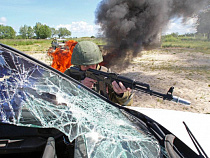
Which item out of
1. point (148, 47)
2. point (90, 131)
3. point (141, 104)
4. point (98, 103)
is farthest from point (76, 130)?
point (148, 47)

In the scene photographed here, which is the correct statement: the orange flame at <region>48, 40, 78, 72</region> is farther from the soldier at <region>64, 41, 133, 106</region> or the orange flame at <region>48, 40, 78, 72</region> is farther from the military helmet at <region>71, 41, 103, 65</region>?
the military helmet at <region>71, 41, 103, 65</region>

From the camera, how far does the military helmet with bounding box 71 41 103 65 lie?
8.01 feet

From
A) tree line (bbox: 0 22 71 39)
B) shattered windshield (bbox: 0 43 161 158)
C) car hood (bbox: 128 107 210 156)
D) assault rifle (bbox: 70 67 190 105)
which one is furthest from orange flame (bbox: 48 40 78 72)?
tree line (bbox: 0 22 71 39)

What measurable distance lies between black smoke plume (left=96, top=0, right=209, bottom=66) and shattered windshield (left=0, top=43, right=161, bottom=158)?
5.71 metres

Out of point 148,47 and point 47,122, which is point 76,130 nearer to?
point 47,122

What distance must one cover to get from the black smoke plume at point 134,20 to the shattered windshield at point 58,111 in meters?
5.71

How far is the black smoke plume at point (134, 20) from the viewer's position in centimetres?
651

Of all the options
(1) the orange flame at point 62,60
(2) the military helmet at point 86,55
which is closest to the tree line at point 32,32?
(1) the orange flame at point 62,60

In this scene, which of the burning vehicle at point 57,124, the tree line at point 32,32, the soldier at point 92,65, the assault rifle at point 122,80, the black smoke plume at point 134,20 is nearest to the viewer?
the burning vehicle at point 57,124

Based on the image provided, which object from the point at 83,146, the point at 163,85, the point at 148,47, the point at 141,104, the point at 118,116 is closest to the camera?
the point at 83,146

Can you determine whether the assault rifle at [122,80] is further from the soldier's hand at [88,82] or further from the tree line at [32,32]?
the tree line at [32,32]

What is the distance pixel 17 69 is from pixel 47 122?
0.50 meters

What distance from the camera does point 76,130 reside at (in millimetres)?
1150

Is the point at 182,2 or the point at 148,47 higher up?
the point at 182,2
